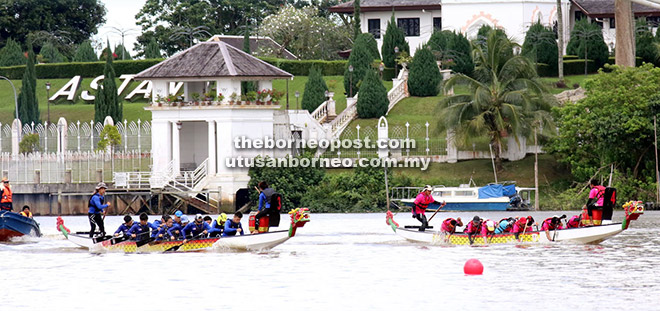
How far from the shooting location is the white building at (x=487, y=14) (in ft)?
305

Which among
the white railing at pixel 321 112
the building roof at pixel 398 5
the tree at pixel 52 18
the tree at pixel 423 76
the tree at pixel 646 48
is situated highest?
the tree at pixel 52 18

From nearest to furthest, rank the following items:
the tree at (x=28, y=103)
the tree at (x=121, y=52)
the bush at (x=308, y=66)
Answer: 1. the tree at (x=28, y=103)
2. the bush at (x=308, y=66)
3. the tree at (x=121, y=52)

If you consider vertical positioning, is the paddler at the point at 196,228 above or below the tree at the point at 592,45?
below

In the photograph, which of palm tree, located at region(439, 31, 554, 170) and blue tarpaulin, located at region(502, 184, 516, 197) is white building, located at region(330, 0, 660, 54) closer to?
palm tree, located at region(439, 31, 554, 170)

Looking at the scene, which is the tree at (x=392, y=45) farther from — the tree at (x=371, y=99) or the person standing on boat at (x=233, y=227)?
the person standing on boat at (x=233, y=227)

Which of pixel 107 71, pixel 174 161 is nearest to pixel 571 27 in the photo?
pixel 107 71

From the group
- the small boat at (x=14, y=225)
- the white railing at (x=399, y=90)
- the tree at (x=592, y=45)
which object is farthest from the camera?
the tree at (x=592, y=45)

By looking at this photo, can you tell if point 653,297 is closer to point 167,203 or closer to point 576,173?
point 576,173

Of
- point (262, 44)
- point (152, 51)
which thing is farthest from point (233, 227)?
point (152, 51)

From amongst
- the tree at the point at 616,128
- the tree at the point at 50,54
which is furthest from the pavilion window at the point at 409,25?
the tree at the point at 616,128

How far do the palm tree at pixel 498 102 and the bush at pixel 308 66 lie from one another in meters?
→ 26.0

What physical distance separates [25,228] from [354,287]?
1741 cm

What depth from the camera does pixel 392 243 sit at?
1752 inches

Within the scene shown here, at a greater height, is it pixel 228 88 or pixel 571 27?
pixel 571 27
